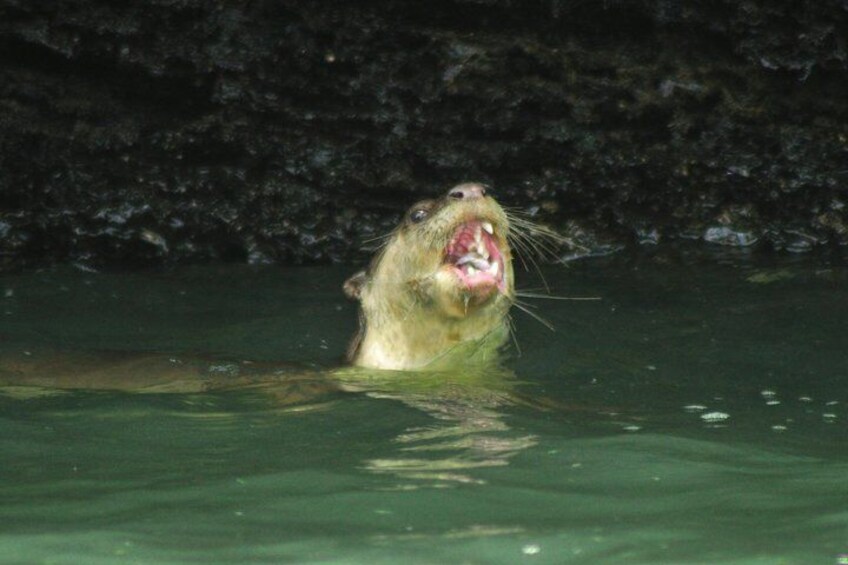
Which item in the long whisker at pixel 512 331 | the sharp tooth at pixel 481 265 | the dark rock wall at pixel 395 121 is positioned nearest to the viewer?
the sharp tooth at pixel 481 265

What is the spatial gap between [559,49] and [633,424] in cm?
376

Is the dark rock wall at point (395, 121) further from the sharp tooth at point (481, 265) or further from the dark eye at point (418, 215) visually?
the sharp tooth at point (481, 265)

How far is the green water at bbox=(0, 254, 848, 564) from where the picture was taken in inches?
143

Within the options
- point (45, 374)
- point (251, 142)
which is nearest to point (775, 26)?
point (251, 142)

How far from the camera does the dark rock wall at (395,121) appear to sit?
8234 mm

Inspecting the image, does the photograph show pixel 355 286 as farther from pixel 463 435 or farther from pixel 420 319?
pixel 463 435

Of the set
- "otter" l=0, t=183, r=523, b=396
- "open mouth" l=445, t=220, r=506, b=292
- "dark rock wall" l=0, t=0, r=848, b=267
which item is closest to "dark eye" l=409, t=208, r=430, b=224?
"otter" l=0, t=183, r=523, b=396

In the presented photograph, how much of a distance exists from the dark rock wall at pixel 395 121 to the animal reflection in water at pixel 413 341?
66.9 inches

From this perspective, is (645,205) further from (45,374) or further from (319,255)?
(45,374)

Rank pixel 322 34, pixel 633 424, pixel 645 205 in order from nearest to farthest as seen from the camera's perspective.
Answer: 1. pixel 633 424
2. pixel 322 34
3. pixel 645 205

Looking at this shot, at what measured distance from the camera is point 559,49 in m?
8.39

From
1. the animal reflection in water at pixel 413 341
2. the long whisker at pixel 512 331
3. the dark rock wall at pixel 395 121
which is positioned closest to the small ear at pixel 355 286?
the animal reflection in water at pixel 413 341

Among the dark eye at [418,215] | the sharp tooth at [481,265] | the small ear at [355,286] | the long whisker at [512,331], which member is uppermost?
the dark eye at [418,215]

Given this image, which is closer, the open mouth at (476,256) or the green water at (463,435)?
the green water at (463,435)
